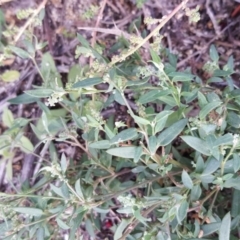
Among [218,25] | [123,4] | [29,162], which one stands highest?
[123,4]

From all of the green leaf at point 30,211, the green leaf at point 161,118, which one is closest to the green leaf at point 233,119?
the green leaf at point 161,118

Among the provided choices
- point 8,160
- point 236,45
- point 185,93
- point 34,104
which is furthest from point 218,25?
point 8,160

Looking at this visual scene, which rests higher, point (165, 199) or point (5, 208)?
point (5, 208)

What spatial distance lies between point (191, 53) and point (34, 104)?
694 millimetres

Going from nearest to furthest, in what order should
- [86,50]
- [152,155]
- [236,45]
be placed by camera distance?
[152,155] < [86,50] < [236,45]

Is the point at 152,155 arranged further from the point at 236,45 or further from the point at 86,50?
the point at 236,45

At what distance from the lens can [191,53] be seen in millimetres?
1902

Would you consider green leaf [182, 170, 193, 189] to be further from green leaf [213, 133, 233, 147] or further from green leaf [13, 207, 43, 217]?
green leaf [13, 207, 43, 217]

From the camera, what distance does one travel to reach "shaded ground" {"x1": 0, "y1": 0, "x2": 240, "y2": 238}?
1.88 metres

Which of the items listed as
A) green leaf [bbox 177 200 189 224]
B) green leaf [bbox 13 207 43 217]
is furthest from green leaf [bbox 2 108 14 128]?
green leaf [bbox 177 200 189 224]

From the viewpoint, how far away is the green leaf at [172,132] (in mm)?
1248

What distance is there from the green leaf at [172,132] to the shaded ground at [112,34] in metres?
0.63

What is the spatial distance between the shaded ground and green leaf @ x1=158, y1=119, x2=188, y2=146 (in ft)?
2.08

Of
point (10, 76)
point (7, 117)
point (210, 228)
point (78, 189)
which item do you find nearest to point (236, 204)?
point (210, 228)
